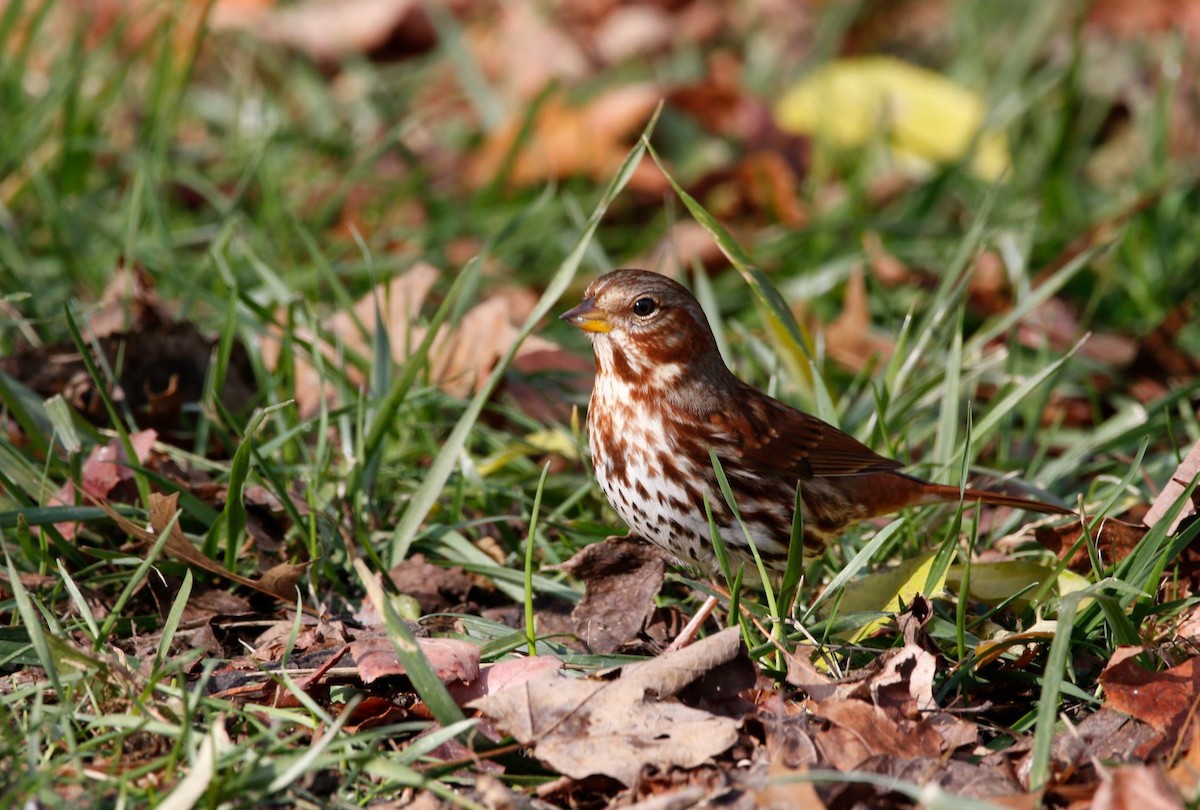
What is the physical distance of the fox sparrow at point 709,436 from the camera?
3.53 m

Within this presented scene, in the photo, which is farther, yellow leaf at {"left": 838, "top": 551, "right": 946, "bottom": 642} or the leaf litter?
yellow leaf at {"left": 838, "top": 551, "right": 946, "bottom": 642}

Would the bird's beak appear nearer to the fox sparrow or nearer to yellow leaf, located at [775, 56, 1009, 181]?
the fox sparrow

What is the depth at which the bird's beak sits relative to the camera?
3.71 m

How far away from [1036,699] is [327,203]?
11.3 ft

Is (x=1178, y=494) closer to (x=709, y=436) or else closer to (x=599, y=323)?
(x=709, y=436)

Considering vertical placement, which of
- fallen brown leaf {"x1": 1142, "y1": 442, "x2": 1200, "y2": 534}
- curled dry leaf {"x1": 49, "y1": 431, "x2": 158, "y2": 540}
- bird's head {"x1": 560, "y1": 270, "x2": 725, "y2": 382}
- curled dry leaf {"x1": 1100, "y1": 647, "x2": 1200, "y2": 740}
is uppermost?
bird's head {"x1": 560, "y1": 270, "x2": 725, "y2": 382}

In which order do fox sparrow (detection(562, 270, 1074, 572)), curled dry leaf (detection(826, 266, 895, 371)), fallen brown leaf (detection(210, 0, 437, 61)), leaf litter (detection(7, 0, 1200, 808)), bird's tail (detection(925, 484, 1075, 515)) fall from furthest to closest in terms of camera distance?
fallen brown leaf (detection(210, 0, 437, 61)), curled dry leaf (detection(826, 266, 895, 371)), bird's tail (detection(925, 484, 1075, 515)), fox sparrow (detection(562, 270, 1074, 572)), leaf litter (detection(7, 0, 1200, 808))

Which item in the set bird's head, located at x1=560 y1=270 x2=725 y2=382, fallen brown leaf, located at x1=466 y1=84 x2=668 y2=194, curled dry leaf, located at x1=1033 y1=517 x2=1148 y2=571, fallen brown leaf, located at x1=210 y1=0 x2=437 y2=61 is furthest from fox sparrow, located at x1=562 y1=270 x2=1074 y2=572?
fallen brown leaf, located at x1=210 y1=0 x2=437 y2=61

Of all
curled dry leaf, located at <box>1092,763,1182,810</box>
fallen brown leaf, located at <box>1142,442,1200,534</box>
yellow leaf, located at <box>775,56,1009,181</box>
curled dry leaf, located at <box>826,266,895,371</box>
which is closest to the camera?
curled dry leaf, located at <box>1092,763,1182,810</box>

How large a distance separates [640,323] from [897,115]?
3475 mm

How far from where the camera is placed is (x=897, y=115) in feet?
21.9

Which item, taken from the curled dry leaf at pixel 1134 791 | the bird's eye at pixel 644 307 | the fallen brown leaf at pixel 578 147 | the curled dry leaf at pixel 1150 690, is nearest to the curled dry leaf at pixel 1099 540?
the curled dry leaf at pixel 1150 690

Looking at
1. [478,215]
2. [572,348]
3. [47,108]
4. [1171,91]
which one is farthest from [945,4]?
[47,108]

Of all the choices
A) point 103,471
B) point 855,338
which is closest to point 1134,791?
point 103,471
